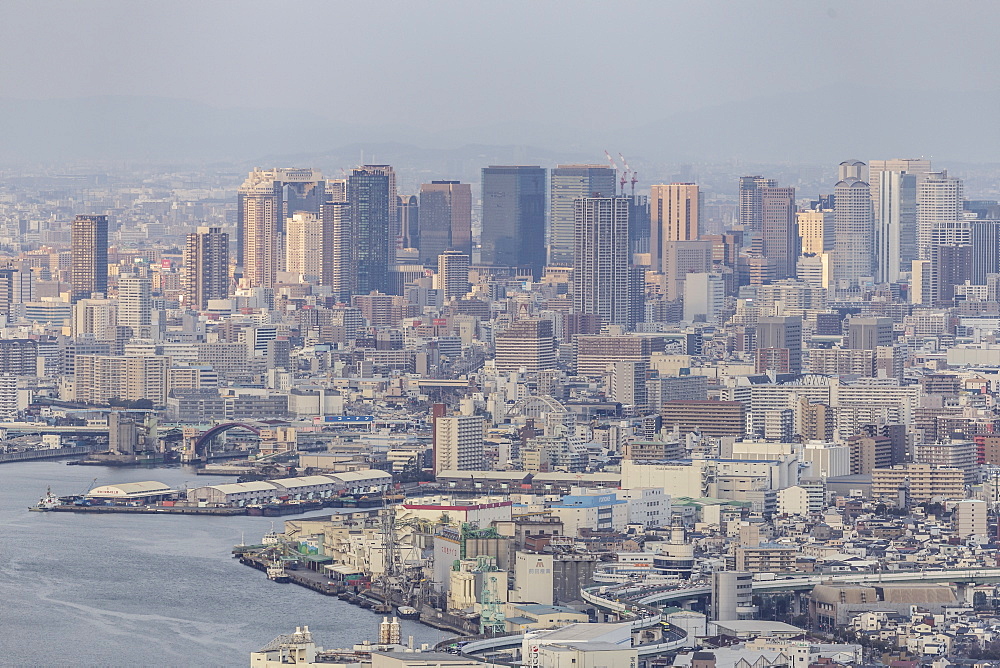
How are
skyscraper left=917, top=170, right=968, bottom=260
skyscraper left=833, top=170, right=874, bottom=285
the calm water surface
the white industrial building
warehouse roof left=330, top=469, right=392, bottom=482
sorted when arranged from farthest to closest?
skyscraper left=833, top=170, right=874, bottom=285
skyscraper left=917, top=170, right=968, bottom=260
warehouse roof left=330, top=469, right=392, bottom=482
the white industrial building
the calm water surface

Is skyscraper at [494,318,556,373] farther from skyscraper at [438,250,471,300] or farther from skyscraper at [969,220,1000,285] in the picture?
skyscraper at [969,220,1000,285]

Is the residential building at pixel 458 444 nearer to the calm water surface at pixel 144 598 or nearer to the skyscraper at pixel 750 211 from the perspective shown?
the calm water surface at pixel 144 598

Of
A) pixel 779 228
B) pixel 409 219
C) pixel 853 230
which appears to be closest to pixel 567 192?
pixel 409 219

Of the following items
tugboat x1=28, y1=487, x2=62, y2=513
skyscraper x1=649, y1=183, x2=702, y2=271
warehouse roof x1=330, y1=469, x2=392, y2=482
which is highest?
skyscraper x1=649, y1=183, x2=702, y2=271

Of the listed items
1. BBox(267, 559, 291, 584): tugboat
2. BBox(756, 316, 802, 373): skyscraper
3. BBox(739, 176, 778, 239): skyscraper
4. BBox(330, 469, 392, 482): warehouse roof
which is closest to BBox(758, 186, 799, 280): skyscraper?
BBox(739, 176, 778, 239): skyscraper

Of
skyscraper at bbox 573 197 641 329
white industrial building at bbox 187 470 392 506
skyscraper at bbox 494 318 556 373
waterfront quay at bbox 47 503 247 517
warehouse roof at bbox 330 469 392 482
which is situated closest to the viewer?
waterfront quay at bbox 47 503 247 517

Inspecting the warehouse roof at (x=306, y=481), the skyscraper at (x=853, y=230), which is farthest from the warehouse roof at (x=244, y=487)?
the skyscraper at (x=853, y=230)
